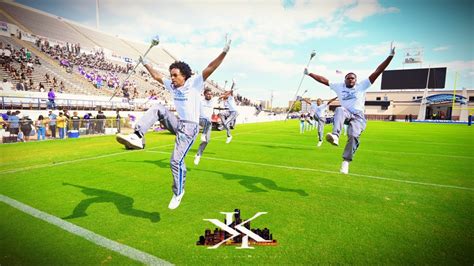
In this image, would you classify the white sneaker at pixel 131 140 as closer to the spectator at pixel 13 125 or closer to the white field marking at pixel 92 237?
the white field marking at pixel 92 237

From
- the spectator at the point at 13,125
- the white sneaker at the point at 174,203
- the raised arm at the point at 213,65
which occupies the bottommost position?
the white sneaker at the point at 174,203

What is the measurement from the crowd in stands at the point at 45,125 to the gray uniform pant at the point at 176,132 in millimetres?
14571

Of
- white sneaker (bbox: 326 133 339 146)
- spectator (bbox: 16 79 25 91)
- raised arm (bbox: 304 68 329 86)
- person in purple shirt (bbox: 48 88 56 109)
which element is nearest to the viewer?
white sneaker (bbox: 326 133 339 146)

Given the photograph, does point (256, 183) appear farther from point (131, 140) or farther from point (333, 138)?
point (131, 140)

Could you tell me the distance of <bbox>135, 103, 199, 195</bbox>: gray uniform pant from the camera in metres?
4.58

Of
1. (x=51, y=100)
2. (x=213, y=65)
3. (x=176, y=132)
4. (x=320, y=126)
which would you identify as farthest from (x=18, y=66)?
(x=213, y=65)

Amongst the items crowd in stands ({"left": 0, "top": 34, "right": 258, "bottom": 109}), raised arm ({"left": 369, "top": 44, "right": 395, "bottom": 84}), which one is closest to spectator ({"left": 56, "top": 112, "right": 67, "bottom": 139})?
crowd in stands ({"left": 0, "top": 34, "right": 258, "bottom": 109})

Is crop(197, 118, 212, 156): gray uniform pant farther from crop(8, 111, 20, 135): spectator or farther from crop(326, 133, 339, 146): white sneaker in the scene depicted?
crop(8, 111, 20, 135): spectator

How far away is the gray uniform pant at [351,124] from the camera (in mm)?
6132

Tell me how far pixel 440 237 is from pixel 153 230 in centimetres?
463

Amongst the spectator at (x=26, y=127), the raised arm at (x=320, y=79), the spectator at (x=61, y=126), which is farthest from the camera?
the spectator at (x=61, y=126)

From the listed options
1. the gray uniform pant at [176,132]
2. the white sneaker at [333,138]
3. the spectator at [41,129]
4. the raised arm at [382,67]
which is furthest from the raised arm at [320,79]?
the spectator at [41,129]

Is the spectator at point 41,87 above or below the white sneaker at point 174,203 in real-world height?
above

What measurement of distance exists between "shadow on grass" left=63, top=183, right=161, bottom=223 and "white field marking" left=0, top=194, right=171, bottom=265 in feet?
1.08
